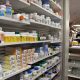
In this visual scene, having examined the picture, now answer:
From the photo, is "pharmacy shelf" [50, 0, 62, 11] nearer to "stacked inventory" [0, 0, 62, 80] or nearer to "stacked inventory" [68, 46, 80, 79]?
"stacked inventory" [0, 0, 62, 80]

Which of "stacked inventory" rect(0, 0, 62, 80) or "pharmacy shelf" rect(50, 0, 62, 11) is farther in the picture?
"pharmacy shelf" rect(50, 0, 62, 11)

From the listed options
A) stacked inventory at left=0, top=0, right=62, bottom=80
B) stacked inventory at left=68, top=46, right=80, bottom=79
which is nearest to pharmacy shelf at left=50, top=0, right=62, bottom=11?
stacked inventory at left=0, top=0, right=62, bottom=80

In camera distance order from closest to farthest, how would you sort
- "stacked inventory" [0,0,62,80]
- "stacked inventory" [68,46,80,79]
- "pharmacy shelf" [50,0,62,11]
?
1. "stacked inventory" [0,0,62,80]
2. "pharmacy shelf" [50,0,62,11]
3. "stacked inventory" [68,46,80,79]

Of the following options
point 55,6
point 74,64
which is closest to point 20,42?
point 55,6

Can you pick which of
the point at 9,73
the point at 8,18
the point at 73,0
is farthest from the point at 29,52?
the point at 73,0

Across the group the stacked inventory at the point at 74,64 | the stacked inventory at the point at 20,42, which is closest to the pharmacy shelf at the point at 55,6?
the stacked inventory at the point at 20,42

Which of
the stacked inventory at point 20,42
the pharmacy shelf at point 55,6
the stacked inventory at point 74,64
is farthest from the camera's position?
the stacked inventory at point 74,64

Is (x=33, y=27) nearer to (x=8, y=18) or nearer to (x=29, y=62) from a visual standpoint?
(x=29, y=62)

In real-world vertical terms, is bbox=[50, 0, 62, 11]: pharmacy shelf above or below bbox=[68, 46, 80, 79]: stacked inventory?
above

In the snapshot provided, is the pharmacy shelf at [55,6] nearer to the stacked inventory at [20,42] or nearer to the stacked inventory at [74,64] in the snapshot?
the stacked inventory at [20,42]

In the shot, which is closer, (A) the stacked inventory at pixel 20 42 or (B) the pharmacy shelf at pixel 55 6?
(A) the stacked inventory at pixel 20 42

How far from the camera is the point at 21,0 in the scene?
6.68ft

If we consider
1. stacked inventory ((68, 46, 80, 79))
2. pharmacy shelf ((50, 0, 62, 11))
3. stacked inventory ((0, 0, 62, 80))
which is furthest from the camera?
stacked inventory ((68, 46, 80, 79))

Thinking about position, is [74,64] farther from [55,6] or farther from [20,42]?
[20,42]
